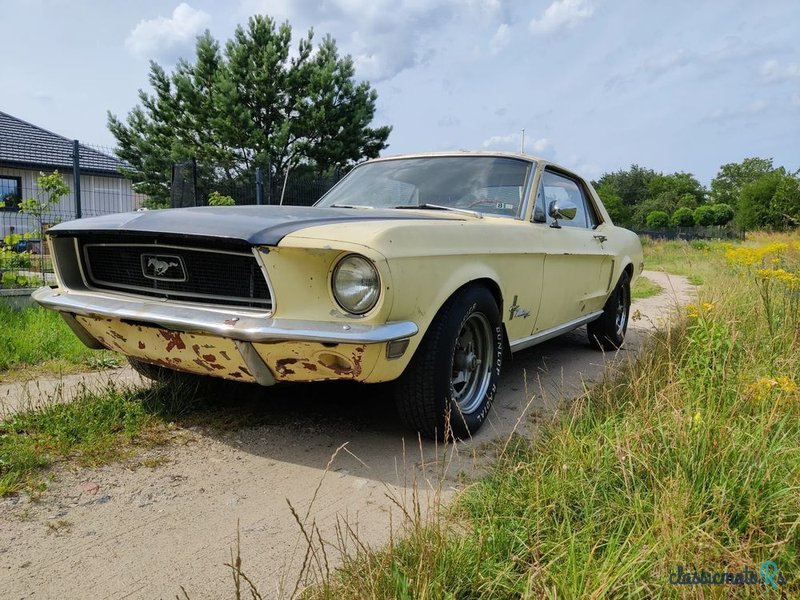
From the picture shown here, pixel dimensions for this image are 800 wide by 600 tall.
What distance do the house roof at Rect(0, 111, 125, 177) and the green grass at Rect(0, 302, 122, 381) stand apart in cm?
1205

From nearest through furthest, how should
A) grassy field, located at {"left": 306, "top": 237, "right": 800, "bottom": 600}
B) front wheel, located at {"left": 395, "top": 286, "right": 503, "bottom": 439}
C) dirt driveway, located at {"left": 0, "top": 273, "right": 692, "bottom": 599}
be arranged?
grassy field, located at {"left": 306, "top": 237, "right": 800, "bottom": 600}
dirt driveway, located at {"left": 0, "top": 273, "right": 692, "bottom": 599}
front wheel, located at {"left": 395, "top": 286, "right": 503, "bottom": 439}

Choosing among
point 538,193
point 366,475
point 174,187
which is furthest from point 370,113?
point 366,475

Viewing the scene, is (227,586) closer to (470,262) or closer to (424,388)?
(424,388)

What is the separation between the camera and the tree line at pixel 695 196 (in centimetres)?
4159

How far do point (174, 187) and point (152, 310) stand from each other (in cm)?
647

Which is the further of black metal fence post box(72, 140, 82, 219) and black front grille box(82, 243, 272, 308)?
black metal fence post box(72, 140, 82, 219)

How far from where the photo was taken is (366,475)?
7.89ft

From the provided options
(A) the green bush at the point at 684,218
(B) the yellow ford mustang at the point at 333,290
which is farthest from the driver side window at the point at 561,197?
(A) the green bush at the point at 684,218

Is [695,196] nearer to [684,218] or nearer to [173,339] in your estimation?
[684,218]

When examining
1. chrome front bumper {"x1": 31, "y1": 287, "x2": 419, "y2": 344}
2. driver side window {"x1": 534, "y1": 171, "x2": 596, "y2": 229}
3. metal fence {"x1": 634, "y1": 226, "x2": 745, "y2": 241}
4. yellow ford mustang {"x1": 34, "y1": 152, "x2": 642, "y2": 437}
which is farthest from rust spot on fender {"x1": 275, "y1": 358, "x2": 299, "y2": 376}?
metal fence {"x1": 634, "y1": 226, "x2": 745, "y2": 241}

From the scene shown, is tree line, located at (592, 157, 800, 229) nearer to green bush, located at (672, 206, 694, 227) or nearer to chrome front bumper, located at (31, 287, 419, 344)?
green bush, located at (672, 206, 694, 227)

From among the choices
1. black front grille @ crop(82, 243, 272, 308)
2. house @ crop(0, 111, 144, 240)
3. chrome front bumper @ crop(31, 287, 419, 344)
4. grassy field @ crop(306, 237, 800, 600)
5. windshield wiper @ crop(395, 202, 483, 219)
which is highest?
house @ crop(0, 111, 144, 240)

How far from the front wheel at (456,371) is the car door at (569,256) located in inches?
27.6

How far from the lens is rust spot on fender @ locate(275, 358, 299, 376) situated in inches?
89.1
